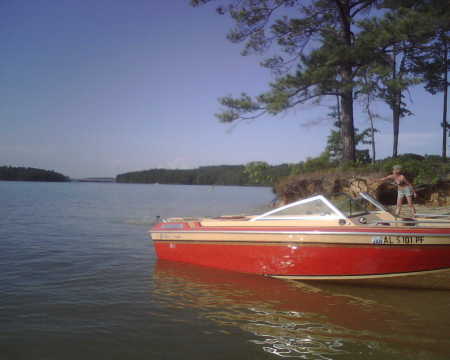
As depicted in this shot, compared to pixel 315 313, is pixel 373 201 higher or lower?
higher

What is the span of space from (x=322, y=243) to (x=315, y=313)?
1.28 m

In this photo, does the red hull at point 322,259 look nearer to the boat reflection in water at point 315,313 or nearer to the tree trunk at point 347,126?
the boat reflection in water at point 315,313

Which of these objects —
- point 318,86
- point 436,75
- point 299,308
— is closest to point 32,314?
point 299,308

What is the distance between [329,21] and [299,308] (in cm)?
1521

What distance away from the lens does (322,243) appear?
589 cm

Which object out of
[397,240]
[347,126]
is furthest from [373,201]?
[347,126]

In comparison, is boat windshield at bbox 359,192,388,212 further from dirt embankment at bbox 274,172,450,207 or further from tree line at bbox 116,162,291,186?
tree line at bbox 116,162,291,186

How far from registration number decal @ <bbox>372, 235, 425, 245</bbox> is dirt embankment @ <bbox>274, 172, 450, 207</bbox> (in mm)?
5193

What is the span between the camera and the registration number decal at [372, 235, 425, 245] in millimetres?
5516

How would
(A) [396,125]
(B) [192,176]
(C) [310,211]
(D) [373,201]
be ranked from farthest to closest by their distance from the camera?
(B) [192,176], (A) [396,125], (D) [373,201], (C) [310,211]

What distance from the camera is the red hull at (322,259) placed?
5.57m

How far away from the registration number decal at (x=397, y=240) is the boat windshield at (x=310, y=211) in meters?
0.68

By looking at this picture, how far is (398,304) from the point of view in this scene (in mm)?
5383

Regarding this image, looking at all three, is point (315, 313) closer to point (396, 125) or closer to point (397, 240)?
point (397, 240)
